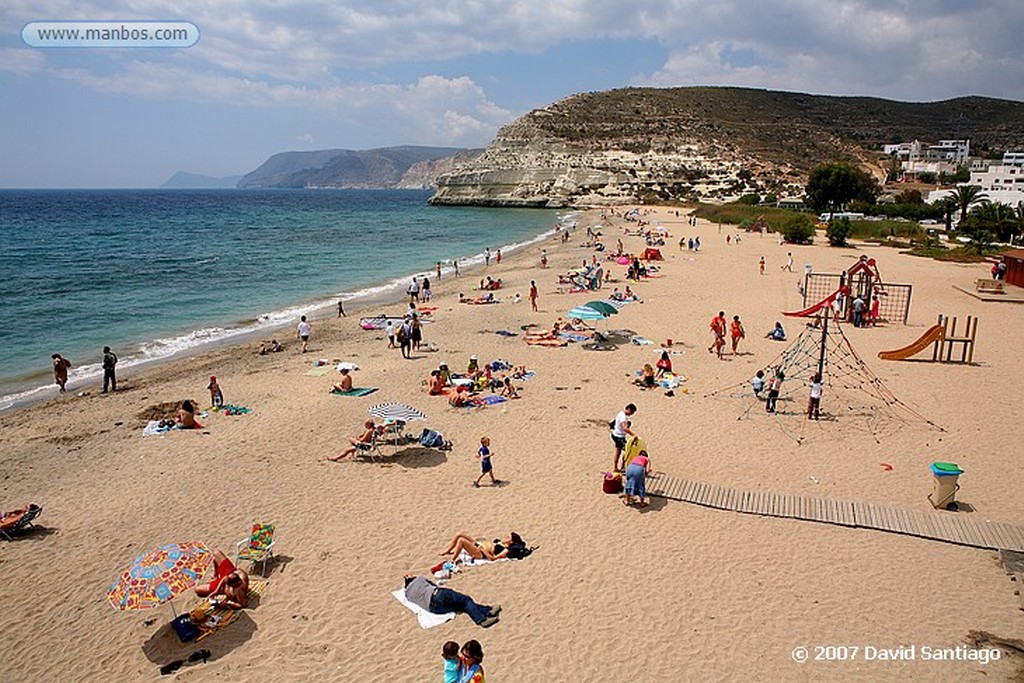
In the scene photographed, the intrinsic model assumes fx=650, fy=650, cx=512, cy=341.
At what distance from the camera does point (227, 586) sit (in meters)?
7.36

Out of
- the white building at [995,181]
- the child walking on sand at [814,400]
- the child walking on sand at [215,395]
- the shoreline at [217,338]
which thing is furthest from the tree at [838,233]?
the child walking on sand at [215,395]

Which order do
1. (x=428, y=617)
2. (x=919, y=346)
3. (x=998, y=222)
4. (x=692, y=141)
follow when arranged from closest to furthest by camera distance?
(x=428, y=617), (x=919, y=346), (x=998, y=222), (x=692, y=141)

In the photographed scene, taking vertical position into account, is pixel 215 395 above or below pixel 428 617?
above

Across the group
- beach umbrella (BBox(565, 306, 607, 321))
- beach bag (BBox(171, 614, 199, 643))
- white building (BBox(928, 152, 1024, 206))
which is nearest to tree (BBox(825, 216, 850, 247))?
white building (BBox(928, 152, 1024, 206))

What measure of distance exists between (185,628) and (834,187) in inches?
2575

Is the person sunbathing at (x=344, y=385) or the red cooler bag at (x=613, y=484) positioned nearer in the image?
the red cooler bag at (x=613, y=484)

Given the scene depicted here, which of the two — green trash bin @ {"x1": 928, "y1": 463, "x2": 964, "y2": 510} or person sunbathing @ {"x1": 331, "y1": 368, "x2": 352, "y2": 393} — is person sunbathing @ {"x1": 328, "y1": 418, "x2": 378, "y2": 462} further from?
green trash bin @ {"x1": 928, "y1": 463, "x2": 964, "y2": 510}

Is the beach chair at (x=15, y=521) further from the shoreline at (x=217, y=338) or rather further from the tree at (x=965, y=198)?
the tree at (x=965, y=198)

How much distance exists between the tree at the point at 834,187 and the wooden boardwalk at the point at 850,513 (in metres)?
59.2

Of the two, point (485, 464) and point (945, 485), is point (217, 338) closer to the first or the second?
point (485, 464)

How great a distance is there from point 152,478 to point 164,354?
10815mm

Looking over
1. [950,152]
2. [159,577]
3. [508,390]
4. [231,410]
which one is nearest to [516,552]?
[159,577]

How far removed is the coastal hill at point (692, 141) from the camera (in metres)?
92.1

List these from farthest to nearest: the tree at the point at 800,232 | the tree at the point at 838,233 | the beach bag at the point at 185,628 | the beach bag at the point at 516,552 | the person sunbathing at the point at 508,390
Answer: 1. the tree at the point at 800,232
2. the tree at the point at 838,233
3. the person sunbathing at the point at 508,390
4. the beach bag at the point at 516,552
5. the beach bag at the point at 185,628
